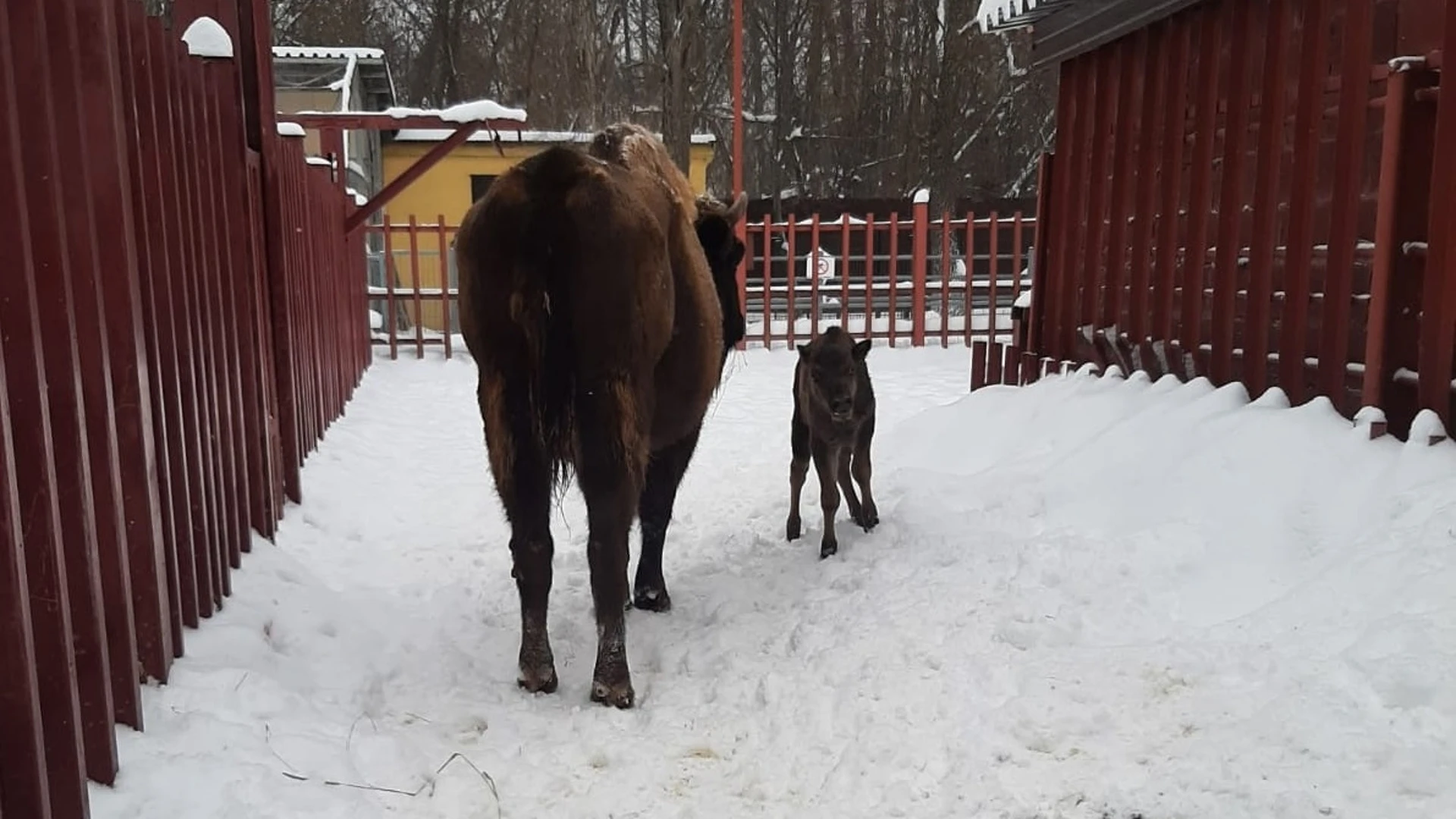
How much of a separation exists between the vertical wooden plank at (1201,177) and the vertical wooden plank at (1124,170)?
688mm

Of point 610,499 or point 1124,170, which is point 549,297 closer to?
point 610,499

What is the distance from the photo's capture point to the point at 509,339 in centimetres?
346

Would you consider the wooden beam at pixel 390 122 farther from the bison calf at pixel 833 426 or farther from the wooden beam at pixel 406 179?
the bison calf at pixel 833 426

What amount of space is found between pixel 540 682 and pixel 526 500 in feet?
A: 2.13

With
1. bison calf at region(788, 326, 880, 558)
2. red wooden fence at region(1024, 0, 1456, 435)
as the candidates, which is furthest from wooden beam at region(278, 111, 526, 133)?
bison calf at region(788, 326, 880, 558)

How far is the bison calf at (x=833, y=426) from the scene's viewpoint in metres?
5.16

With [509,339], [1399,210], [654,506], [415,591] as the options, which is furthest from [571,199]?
[1399,210]

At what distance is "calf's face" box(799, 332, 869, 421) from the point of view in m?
5.11

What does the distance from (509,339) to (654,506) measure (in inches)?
58.9

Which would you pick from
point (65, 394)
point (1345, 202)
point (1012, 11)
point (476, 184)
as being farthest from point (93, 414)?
point (476, 184)

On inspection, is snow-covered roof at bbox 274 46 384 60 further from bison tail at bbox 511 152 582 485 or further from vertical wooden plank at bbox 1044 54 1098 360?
bison tail at bbox 511 152 582 485

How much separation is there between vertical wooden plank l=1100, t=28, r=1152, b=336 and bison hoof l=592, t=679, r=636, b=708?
4.49 meters

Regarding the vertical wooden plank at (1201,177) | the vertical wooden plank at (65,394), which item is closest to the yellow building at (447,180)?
the vertical wooden plank at (1201,177)

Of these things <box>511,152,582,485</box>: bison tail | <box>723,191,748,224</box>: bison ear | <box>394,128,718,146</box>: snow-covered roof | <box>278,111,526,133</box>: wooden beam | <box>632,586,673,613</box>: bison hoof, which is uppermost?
<box>394,128,718,146</box>: snow-covered roof
